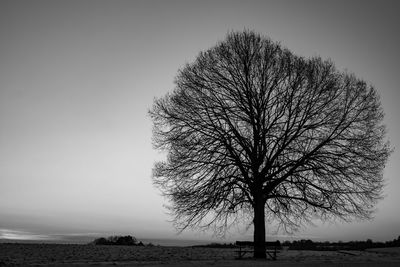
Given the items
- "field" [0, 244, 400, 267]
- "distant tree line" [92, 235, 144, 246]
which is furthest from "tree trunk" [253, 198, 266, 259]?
"distant tree line" [92, 235, 144, 246]

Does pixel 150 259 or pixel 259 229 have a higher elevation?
pixel 259 229

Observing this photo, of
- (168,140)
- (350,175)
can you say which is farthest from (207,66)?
(350,175)

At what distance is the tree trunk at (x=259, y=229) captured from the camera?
2062cm

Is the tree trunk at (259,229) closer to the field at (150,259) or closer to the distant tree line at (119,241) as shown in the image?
the field at (150,259)

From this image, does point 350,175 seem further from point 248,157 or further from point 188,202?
point 188,202

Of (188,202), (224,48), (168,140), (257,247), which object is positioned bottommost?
(257,247)

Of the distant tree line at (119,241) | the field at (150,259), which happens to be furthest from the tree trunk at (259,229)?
the distant tree line at (119,241)

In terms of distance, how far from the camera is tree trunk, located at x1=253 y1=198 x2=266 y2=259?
20625mm

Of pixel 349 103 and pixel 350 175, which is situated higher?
pixel 349 103

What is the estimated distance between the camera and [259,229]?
829 inches

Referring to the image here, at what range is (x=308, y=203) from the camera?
21.2 meters

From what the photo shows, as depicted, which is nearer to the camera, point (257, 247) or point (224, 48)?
point (257, 247)

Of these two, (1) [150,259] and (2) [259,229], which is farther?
(2) [259,229]

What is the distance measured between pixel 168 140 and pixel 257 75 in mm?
6117
